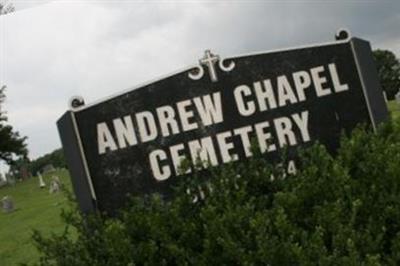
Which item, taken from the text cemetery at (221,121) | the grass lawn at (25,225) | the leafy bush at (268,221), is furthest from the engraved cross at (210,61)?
the grass lawn at (25,225)

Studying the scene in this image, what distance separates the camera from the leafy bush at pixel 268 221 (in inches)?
135

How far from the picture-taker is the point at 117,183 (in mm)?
5191

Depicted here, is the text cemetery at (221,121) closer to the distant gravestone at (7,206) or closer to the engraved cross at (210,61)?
the engraved cross at (210,61)

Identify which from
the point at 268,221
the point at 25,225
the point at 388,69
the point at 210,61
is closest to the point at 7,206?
the point at 25,225

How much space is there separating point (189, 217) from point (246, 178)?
0.44 m

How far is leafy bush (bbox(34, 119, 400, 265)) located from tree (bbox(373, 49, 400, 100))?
9733 cm

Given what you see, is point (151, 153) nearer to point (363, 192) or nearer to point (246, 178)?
point (246, 178)

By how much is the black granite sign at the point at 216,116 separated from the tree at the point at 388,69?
9573cm

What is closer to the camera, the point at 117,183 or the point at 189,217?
the point at 189,217

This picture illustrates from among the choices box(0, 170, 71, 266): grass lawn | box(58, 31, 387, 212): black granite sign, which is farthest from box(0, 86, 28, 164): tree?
box(58, 31, 387, 212): black granite sign

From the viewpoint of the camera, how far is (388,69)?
102438mm

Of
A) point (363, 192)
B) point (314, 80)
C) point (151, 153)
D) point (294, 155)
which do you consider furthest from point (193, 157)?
point (363, 192)

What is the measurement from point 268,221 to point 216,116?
1.92m

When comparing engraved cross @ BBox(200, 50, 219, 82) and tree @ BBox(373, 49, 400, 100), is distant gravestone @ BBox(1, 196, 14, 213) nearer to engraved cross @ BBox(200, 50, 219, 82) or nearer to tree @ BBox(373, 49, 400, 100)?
engraved cross @ BBox(200, 50, 219, 82)
